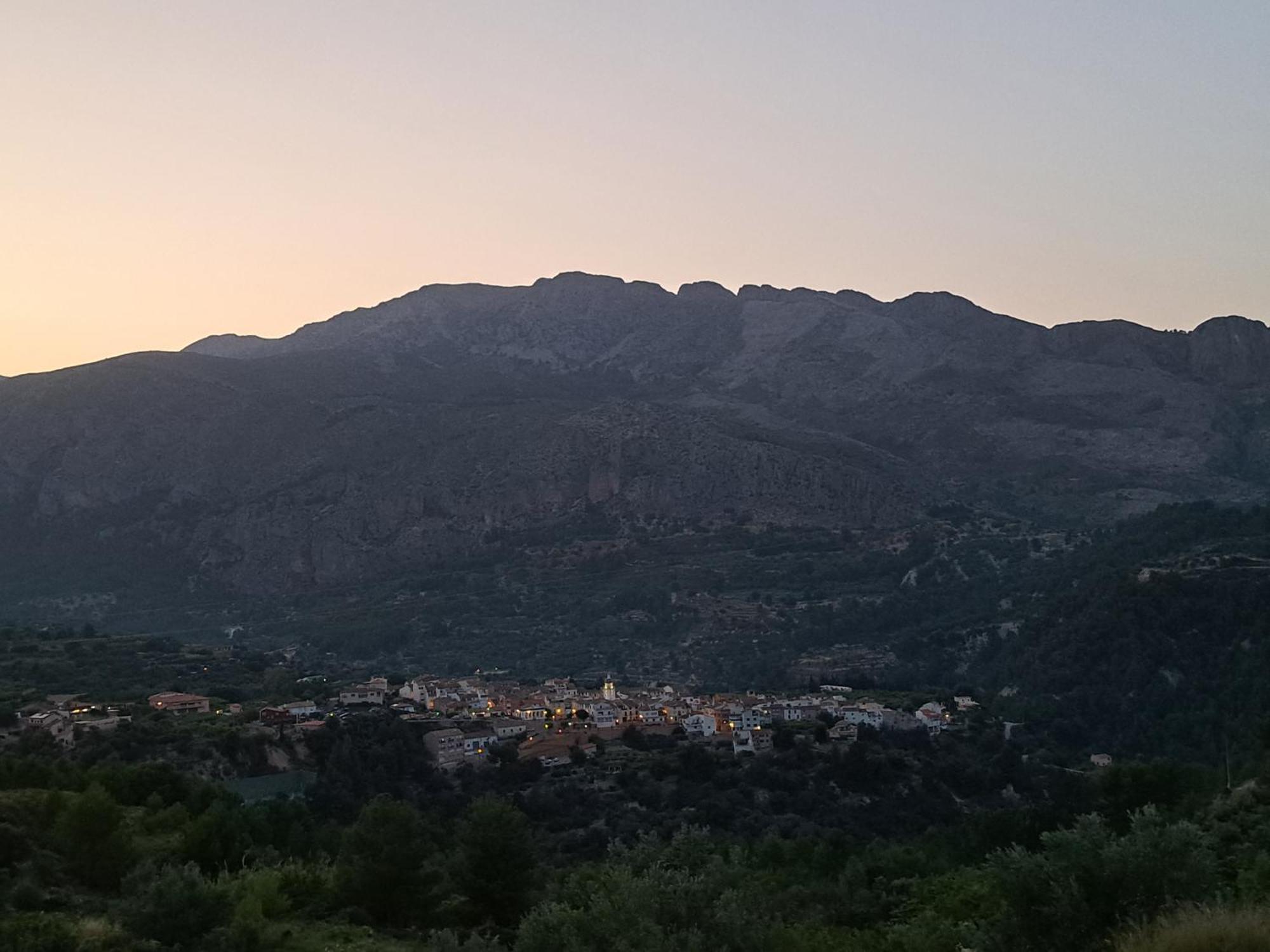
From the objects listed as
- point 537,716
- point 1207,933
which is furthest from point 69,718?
point 1207,933

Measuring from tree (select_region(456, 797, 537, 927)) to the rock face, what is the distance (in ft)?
269

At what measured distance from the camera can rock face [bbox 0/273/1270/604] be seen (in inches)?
3932

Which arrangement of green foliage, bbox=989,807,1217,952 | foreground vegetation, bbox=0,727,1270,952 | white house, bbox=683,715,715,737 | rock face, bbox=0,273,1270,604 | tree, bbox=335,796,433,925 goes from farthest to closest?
rock face, bbox=0,273,1270,604 → white house, bbox=683,715,715,737 → tree, bbox=335,796,433,925 → foreground vegetation, bbox=0,727,1270,952 → green foliage, bbox=989,807,1217,952

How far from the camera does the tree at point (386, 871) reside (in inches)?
574

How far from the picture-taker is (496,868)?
48.4 feet

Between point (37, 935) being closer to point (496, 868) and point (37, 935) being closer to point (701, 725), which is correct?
point (496, 868)

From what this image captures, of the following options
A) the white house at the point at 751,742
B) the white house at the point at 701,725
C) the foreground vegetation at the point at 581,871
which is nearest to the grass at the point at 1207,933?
the foreground vegetation at the point at 581,871

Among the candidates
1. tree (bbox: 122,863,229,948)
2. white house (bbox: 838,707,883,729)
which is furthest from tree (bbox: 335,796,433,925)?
white house (bbox: 838,707,883,729)

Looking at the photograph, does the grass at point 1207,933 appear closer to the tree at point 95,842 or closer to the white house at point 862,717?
the tree at point 95,842

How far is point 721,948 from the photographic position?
7.62 meters

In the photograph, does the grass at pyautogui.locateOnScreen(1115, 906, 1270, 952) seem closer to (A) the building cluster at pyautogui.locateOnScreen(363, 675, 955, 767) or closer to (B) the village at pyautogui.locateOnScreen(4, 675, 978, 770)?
(B) the village at pyautogui.locateOnScreen(4, 675, 978, 770)

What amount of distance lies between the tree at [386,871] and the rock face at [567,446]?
81.2 m

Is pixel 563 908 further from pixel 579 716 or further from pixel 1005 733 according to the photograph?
pixel 1005 733

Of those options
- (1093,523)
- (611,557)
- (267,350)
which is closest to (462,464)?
(611,557)
